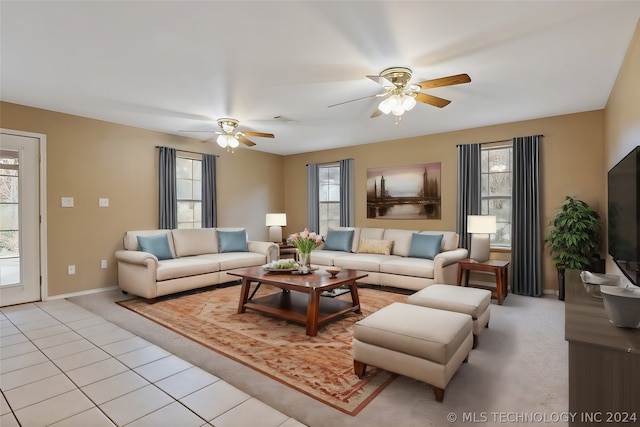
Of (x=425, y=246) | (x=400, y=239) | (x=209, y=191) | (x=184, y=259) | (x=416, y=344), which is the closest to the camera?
(x=416, y=344)

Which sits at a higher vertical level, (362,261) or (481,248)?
(481,248)

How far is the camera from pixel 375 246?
5805mm

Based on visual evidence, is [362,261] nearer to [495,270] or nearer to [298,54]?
[495,270]

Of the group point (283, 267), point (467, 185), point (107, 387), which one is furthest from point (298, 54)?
point (467, 185)

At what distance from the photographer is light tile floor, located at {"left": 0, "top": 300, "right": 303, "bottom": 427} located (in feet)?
6.43

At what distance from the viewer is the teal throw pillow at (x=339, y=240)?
6152 mm

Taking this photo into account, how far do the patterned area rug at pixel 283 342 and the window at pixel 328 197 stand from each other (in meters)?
2.81

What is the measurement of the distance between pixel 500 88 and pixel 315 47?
2.18 meters

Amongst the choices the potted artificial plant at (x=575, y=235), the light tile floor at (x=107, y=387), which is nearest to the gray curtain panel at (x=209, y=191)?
the light tile floor at (x=107, y=387)

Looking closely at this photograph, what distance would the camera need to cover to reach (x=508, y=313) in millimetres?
3959

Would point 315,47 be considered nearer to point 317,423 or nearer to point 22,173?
point 317,423

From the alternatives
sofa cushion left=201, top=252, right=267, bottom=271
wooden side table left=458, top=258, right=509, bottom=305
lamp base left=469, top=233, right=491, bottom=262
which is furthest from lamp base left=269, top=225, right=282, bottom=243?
lamp base left=469, top=233, right=491, bottom=262

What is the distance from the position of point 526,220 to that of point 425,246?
1444 millimetres

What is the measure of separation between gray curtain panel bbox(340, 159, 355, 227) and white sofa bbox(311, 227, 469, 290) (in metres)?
0.44
